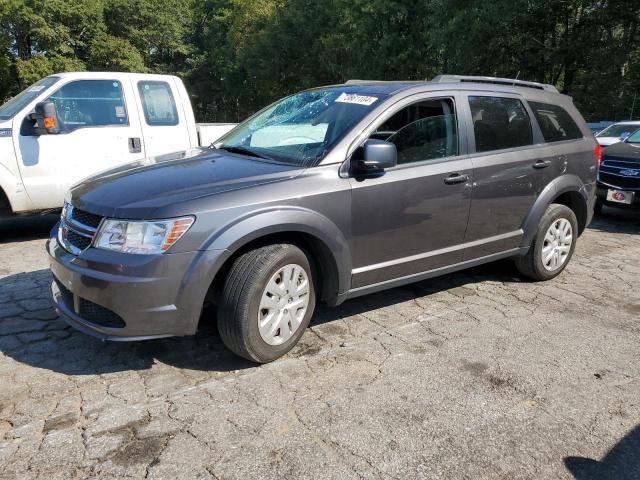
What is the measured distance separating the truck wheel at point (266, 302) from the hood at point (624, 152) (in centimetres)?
662

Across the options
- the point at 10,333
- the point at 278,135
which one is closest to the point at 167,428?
the point at 10,333

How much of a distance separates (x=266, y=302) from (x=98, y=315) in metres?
0.97

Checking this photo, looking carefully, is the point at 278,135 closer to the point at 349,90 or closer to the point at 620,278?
the point at 349,90

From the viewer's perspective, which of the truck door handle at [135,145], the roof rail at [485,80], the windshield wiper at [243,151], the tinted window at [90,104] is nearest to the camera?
the windshield wiper at [243,151]

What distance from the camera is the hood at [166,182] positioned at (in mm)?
3025

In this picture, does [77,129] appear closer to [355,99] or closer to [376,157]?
[355,99]

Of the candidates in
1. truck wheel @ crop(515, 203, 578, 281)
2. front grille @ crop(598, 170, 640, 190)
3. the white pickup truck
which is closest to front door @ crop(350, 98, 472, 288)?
truck wheel @ crop(515, 203, 578, 281)

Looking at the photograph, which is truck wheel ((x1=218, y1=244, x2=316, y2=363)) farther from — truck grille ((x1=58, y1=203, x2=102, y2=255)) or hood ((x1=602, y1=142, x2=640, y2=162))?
hood ((x1=602, y1=142, x2=640, y2=162))

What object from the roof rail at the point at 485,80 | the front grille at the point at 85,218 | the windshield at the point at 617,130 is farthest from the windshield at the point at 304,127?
the windshield at the point at 617,130

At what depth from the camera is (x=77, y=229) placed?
325 cm

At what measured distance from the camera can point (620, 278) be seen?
5.32 meters

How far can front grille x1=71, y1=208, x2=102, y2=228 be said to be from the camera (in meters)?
3.13

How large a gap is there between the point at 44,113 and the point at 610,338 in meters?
5.95

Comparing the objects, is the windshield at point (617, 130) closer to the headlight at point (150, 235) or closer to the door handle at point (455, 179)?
the door handle at point (455, 179)
